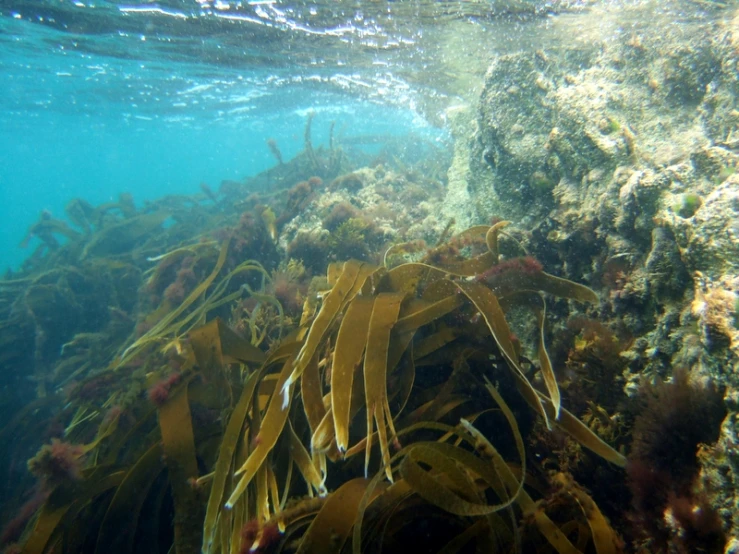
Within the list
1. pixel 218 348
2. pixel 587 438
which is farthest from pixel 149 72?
pixel 587 438

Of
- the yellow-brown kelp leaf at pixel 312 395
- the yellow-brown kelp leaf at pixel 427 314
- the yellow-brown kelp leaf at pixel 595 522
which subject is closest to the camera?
the yellow-brown kelp leaf at pixel 595 522

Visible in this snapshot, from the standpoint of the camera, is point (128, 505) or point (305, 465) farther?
point (128, 505)

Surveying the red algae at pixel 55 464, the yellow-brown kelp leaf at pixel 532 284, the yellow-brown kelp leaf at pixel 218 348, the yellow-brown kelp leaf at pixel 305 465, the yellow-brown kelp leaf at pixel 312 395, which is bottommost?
the red algae at pixel 55 464

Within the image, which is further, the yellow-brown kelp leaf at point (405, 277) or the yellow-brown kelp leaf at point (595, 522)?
the yellow-brown kelp leaf at point (405, 277)

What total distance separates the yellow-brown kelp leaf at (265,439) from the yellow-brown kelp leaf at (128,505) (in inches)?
42.0

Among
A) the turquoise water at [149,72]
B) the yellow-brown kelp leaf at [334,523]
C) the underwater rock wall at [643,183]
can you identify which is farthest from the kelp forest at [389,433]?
the turquoise water at [149,72]

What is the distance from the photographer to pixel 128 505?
8.45 feet

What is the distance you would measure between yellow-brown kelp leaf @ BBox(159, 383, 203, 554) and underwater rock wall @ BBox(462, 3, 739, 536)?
278 centimetres

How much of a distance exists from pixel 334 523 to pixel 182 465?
134 centimetres

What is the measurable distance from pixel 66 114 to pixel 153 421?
35975mm

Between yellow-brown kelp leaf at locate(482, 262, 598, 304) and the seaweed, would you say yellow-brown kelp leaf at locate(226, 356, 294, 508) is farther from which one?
yellow-brown kelp leaf at locate(482, 262, 598, 304)

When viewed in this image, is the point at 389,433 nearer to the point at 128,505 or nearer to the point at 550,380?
the point at 550,380

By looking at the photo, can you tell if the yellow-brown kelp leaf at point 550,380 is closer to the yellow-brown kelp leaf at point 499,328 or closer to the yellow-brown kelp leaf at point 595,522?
the yellow-brown kelp leaf at point 499,328

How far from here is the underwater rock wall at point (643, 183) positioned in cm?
183
